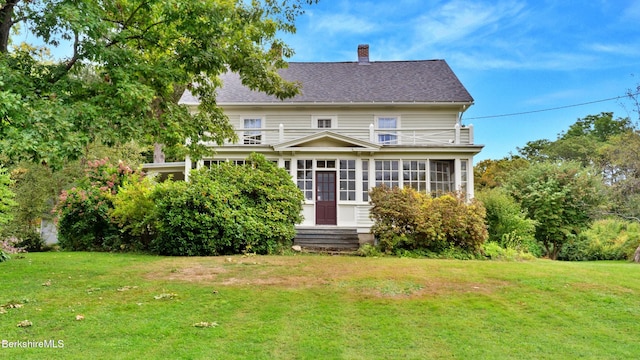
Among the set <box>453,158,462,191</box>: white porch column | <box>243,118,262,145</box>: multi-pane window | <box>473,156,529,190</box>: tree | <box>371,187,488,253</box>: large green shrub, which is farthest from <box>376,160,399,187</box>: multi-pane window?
<box>473,156,529,190</box>: tree

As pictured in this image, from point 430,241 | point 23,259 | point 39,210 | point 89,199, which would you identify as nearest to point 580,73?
point 430,241

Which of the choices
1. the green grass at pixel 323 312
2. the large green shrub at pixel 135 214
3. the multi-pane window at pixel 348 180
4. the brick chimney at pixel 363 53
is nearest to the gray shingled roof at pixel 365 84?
the brick chimney at pixel 363 53

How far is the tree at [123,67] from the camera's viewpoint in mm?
→ 5543

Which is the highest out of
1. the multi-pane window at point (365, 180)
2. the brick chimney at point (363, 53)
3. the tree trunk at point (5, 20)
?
the brick chimney at point (363, 53)

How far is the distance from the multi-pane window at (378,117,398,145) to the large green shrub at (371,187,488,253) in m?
4.70

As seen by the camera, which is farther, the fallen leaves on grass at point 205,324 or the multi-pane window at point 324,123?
the multi-pane window at point 324,123

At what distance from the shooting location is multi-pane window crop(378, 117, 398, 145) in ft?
52.8

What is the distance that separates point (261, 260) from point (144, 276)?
9.18 ft

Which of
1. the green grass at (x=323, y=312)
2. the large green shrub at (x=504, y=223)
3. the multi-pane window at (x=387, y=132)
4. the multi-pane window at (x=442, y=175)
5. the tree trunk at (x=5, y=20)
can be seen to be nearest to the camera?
the green grass at (x=323, y=312)

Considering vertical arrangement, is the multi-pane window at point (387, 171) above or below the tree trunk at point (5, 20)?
below

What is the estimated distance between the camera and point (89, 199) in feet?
38.7

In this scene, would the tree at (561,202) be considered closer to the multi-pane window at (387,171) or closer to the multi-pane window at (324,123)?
the multi-pane window at (387,171)

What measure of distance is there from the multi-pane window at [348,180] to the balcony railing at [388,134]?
4.43 ft

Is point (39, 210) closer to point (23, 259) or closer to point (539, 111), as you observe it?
point (23, 259)
